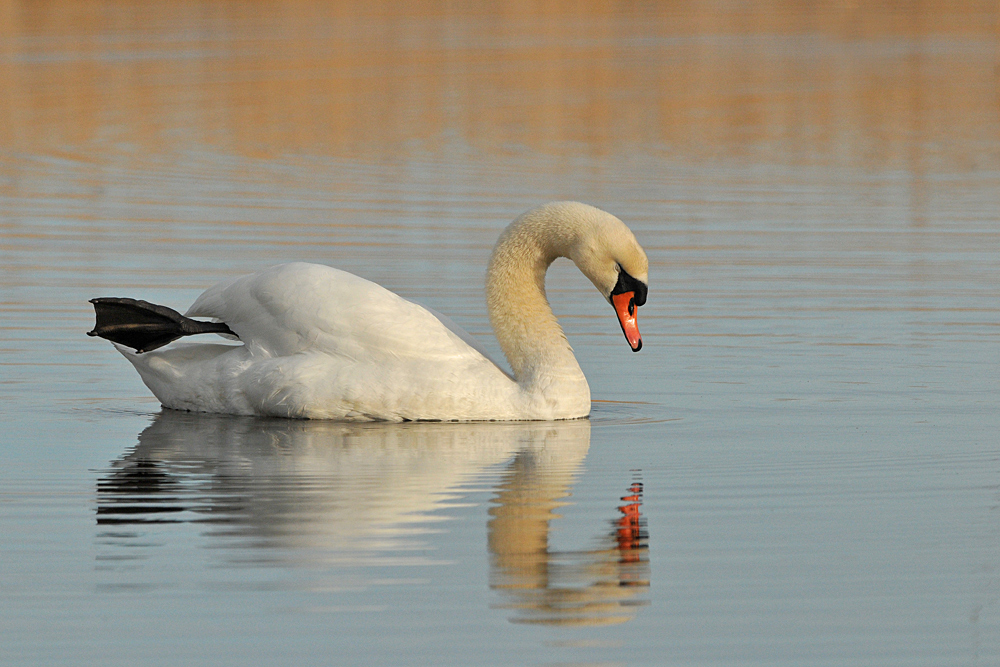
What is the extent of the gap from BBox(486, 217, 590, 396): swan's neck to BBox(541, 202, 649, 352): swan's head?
0.30 ft

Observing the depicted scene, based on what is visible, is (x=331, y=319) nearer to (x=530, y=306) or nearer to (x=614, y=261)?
(x=530, y=306)

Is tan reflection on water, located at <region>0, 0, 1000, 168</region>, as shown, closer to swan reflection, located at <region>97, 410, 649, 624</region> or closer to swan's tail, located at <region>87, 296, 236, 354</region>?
swan's tail, located at <region>87, 296, 236, 354</region>

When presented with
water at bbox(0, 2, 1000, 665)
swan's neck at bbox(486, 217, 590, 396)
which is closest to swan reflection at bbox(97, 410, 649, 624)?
water at bbox(0, 2, 1000, 665)

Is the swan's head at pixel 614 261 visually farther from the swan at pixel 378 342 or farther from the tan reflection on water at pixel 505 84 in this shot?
the tan reflection on water at pixel 505 84

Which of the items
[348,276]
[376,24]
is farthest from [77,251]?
[376,24]

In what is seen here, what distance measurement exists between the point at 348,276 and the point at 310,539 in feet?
8.86

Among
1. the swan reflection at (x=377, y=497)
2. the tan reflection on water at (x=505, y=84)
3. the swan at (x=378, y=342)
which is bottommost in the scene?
the swan reflection at (x=377, y=497)

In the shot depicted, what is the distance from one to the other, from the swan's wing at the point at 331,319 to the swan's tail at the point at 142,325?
0.21m

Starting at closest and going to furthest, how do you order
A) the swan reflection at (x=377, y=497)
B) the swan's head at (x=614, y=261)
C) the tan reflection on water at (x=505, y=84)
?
the swan reflection at (x=377, y=497)
the swan's head at (x=614, y=261)
the tan reflection on water at (x=505, y=84)

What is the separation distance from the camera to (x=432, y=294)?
1198 centimetres

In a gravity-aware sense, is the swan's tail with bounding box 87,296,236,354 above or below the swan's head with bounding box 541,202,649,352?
below

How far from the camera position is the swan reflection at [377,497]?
5.96m

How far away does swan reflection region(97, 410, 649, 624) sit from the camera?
5965mm

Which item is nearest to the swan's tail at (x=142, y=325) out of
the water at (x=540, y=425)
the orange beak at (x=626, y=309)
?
the water at (x=540, y=425)
